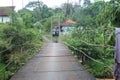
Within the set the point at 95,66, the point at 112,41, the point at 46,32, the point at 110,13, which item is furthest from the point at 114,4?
the point at 46,32

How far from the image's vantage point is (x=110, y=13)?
11.0ft

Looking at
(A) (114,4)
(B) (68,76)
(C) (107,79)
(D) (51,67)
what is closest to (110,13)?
(A) (114,4)

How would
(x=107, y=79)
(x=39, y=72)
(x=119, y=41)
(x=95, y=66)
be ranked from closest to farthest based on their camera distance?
1. (x=119, y=41)
2. (x=39, y=72)
3. (x=107, y=79)
4. (x=95, y=66)

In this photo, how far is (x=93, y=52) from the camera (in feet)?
22.7

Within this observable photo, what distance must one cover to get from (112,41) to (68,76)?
Answer: 3.96ft

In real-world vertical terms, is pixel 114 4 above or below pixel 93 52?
above

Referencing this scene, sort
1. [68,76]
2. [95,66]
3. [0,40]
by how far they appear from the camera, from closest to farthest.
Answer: [68,76], [95,66], [0,40]

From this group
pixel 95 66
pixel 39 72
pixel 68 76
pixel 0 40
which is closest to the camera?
pixel 68 76

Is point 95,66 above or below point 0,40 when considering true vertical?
below

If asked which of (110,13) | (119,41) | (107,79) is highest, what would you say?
(110,13)

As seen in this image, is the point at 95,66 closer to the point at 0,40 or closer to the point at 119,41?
the point at 0,40

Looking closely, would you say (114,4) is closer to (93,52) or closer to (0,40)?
(93,52)

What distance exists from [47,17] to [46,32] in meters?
1.72

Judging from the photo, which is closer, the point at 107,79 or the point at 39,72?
the point at 39,72
